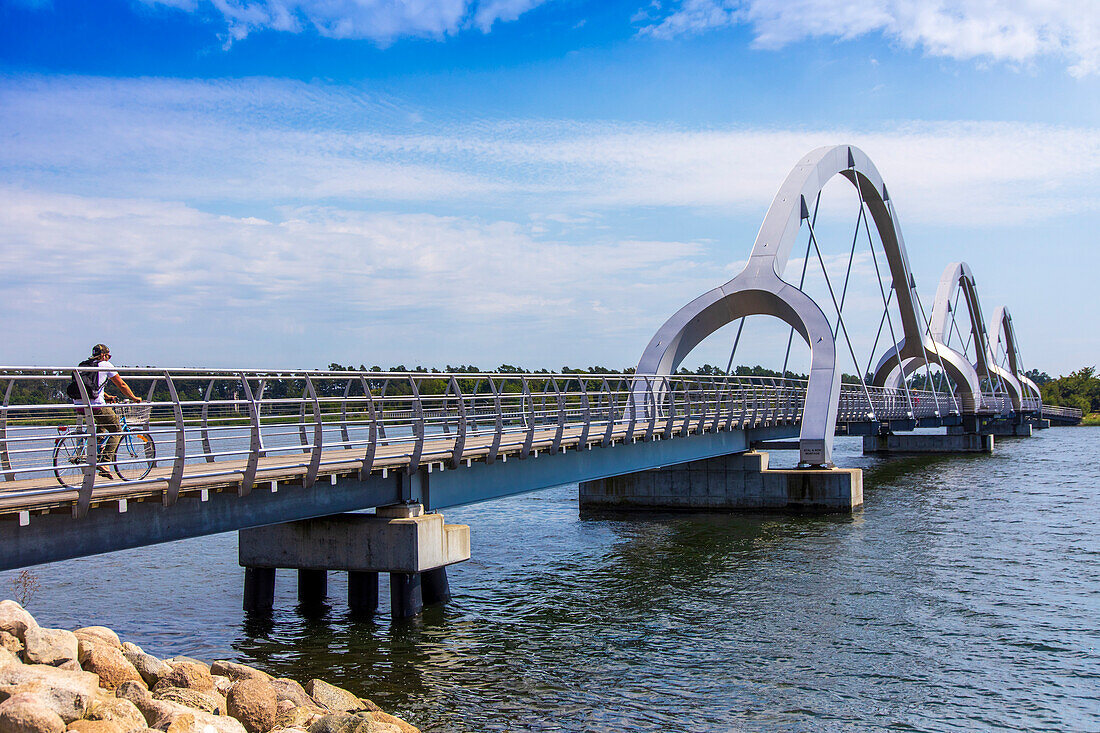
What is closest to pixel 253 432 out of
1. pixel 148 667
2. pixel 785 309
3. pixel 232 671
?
Result: pixel 232 671

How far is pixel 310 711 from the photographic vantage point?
11148mm

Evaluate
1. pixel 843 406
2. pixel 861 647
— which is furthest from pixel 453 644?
pixel 843 406

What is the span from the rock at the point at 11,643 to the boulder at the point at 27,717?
79.8 inches

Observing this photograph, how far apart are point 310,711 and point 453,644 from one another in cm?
552

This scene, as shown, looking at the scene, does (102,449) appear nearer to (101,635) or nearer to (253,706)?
(101,635)

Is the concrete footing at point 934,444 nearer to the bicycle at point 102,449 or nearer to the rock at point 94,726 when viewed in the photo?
the bicycle at point 102,449

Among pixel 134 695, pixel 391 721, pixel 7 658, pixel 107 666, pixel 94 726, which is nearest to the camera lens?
pixel 94 726

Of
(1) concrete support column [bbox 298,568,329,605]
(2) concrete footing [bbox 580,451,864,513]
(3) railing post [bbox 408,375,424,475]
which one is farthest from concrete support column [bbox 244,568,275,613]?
(2) concrete footing [bbox 580,451,864,513]

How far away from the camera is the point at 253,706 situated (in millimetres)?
10648

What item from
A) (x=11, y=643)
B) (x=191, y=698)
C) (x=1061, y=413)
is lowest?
(x=191, y=698)

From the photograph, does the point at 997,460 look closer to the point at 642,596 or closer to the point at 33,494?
the point at 642,596

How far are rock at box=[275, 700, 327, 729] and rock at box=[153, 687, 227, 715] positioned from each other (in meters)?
0.61

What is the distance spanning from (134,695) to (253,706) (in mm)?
1199

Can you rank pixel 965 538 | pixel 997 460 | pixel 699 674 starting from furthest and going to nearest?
1. pixel 997 460
2. pixel 965 538
3. pixel 699 674
